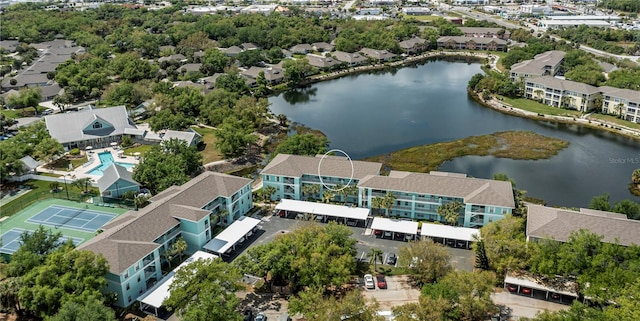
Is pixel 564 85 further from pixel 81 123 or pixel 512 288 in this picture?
pixel 81 123

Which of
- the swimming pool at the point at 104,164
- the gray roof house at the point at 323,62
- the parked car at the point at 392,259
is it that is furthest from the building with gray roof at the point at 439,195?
the gray roof house at the point at 323,62

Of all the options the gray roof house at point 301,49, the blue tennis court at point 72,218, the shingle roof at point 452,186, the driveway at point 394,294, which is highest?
the gray roof house at point 301,49

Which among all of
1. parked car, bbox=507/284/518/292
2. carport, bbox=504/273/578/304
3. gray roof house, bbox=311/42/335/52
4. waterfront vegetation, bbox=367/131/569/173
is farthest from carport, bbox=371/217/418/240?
gray roof house, bbox=311/42/335/52

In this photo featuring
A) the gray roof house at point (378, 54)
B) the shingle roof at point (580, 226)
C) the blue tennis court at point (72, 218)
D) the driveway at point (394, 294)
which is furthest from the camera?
the gray roof house at point (378, 54)

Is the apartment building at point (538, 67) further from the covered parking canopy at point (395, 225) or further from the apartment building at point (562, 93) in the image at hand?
the covered parking canopy at point (395, 225)

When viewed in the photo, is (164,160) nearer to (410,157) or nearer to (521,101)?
(410,157)

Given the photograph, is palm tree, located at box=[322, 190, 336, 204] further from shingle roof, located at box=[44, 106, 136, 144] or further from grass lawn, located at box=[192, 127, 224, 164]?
shingle roof, located at box=[44, 106, 136, 144]

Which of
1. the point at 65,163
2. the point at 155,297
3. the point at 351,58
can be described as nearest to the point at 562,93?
the point at 351,58
